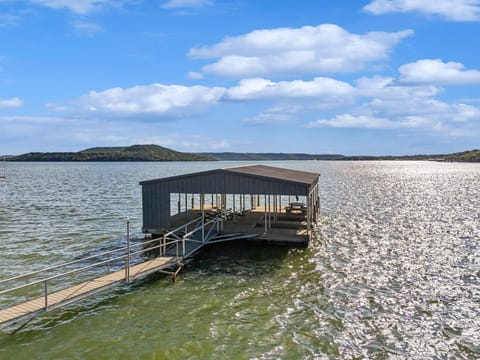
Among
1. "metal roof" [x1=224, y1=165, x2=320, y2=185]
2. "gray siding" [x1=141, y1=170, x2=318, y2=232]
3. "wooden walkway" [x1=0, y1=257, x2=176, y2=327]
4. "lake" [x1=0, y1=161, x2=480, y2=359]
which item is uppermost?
"metal roof" [x1=224, y1=165, x2=320, y2=185]

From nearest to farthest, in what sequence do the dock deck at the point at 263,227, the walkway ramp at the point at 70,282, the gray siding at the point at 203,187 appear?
the walkway ramp at the point at 70,282 → the gray siding at the point at 203,187 → the dock deck at the point at 263,227

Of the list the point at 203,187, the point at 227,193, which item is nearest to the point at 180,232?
the point at 203,187

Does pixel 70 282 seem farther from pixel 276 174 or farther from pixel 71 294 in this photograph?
pixel 276 174

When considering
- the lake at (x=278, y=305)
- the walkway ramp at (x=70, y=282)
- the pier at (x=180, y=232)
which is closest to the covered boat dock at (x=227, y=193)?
the pier at (x=180, y=232)

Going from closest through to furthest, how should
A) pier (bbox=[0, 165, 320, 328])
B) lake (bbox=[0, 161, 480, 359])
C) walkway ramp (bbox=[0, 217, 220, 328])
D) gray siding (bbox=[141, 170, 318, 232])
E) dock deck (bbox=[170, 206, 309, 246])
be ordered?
lake (bbox=[0, 161, 480, 359]) → walkway ramp (bbox=[0, 217, 220, 328]) → pier (bbox=[0, 165, 320, 328]) → gray siding (bbox=[141, 170, 318, 232]) → dock deck (bbox=[170, 206, 309, 246])

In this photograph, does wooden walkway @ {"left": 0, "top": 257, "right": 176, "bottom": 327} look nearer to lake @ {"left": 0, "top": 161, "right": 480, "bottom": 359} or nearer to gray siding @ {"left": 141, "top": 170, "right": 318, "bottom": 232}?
lake @ {"left": 0, "top": 161, "right": 480, "bottom": 359}

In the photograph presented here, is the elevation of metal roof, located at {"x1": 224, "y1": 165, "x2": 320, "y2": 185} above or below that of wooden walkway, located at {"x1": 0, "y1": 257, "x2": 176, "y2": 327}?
above

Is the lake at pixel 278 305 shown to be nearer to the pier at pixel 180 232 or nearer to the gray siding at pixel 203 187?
the pier at pixel 180 232

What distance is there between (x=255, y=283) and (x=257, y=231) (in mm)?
6439

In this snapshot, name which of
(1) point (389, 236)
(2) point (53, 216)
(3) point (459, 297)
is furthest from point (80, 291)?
(2) point (53, 216)

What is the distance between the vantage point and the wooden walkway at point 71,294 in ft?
35.7

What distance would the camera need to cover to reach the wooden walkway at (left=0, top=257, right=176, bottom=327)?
10.9 meters

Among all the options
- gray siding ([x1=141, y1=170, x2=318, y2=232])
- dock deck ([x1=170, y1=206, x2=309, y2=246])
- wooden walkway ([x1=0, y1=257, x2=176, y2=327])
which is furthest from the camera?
dock deck ([x1=170, y1=206, x2=309, y2=246])

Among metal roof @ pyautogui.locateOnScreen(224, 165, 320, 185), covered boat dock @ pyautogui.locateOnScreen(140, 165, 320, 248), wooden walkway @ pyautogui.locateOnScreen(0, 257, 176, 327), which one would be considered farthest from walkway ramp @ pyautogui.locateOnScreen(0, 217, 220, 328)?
metal roof @ pyautogui.locateOnScreen(224, 165, 320, 185)
